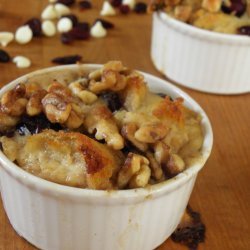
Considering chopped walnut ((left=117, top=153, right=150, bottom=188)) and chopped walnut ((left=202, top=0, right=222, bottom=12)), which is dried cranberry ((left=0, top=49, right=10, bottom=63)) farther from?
chopped walnut ((left=117, top=153, right=150, bottom=188))

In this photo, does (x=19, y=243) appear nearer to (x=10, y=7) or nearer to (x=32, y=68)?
(x=32, y=68)

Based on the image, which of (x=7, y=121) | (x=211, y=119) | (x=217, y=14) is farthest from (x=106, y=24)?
(x=7, y=121)

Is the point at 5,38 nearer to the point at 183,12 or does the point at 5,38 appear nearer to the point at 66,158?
the point at 183,12

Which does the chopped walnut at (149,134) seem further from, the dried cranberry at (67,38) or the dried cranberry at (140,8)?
the dried cranberry at (140,8)

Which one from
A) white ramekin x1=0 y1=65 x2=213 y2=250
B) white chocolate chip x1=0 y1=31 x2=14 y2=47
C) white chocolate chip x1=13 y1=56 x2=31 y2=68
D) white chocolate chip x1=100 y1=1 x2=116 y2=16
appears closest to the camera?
white ramekin x1=0 y1=65 x2=213 y2=250

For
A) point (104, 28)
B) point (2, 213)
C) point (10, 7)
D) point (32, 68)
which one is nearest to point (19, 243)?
point (2, 213)

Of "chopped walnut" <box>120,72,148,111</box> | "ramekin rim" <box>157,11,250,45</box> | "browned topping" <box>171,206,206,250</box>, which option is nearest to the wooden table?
"browned topping" <box>171,206,206,250</box>

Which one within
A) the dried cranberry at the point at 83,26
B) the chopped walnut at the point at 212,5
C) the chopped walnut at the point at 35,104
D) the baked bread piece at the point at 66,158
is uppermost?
the chopped walnut at the point at 212,5

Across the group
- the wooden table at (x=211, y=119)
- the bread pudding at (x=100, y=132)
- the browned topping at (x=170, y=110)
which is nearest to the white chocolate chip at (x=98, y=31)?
the wooden table at (x=211, y=119)
